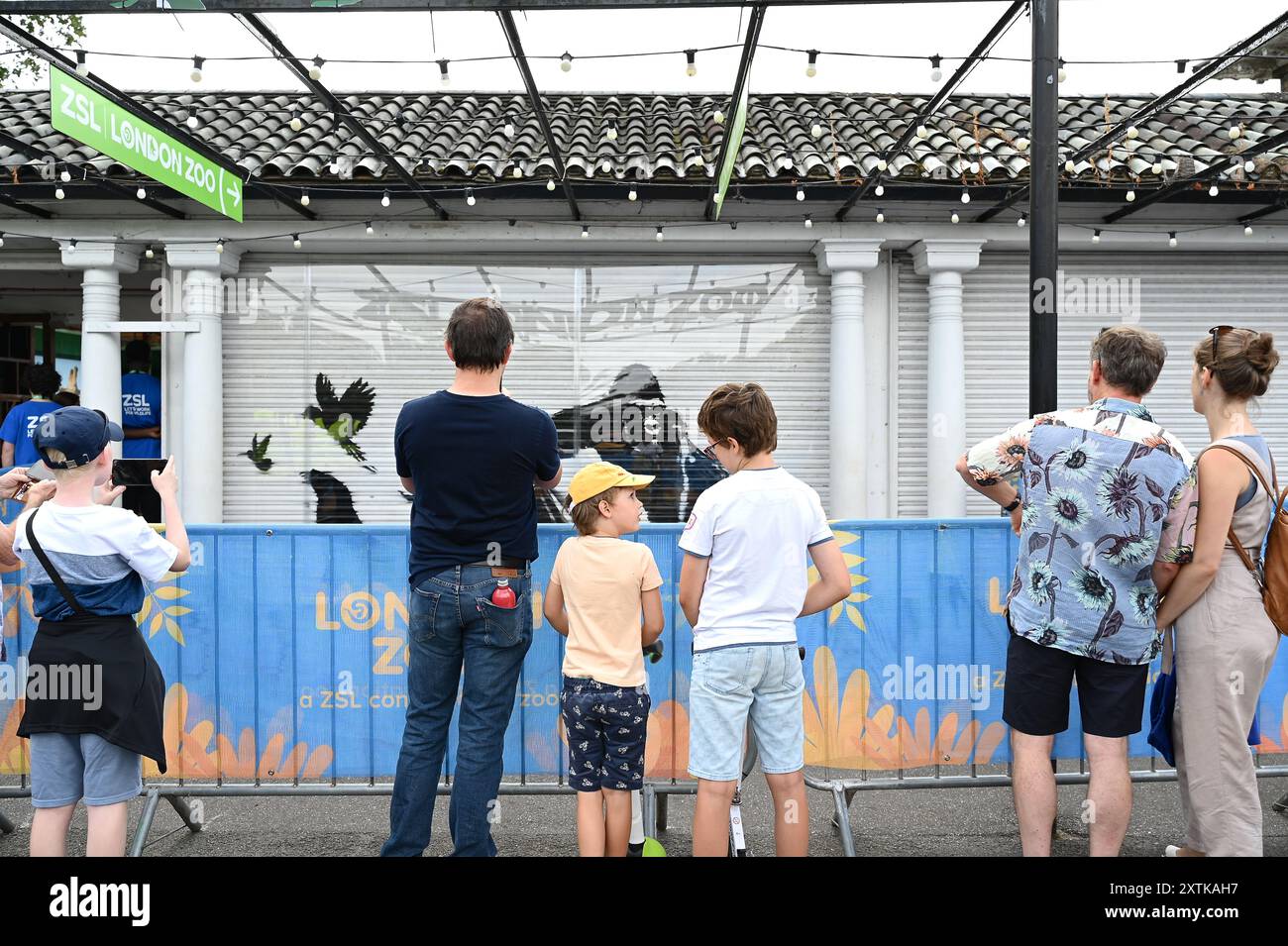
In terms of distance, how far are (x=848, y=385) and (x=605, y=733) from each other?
683cm

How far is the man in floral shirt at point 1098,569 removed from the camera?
3297 mm

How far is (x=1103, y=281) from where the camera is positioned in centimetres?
1009

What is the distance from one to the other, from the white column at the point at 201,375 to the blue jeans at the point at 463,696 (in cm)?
693

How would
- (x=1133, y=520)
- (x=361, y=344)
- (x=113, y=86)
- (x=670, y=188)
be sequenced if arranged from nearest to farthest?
(x=1133, y=520), (x=113, y=86), (x=670, y=188), (x=361, y=344)

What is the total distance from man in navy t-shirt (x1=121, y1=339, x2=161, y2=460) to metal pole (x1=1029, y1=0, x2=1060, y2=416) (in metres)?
8.81

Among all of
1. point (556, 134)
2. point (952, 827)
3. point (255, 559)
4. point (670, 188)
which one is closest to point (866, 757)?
point (952, 827)

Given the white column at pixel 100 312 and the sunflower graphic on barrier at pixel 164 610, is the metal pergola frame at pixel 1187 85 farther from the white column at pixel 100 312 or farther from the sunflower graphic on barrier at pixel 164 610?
the white column at pixel 100 312

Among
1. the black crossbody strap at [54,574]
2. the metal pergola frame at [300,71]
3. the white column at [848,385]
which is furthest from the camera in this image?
the white column at [848,385]

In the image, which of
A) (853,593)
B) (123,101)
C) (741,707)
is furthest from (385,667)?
(123,101)

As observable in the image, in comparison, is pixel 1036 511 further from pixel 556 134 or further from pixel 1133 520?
pixel 556 134

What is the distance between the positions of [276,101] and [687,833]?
9.60m

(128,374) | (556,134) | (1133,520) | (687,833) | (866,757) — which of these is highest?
(556,134)

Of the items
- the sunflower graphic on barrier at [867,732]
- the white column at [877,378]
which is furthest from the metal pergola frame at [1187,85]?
the sunflower graphic on barrier at [867,732]

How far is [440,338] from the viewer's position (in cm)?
1023
